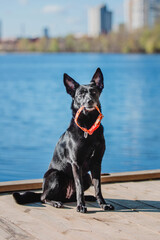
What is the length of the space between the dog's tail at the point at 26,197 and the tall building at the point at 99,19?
112693 mm

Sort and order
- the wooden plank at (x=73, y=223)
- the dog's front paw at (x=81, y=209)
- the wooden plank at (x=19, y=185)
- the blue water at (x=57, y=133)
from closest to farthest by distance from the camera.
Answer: the wooden plank at (x=73, y=223) < the dog's front paw at (x=81, y=209) < the wooden plank at (x=19, y=185) < the blue water at (x=57, y=133)

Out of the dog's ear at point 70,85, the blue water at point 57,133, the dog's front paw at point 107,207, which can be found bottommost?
the blue water at point 57,133

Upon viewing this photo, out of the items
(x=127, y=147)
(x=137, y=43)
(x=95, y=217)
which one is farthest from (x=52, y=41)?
(x=95, y=217)

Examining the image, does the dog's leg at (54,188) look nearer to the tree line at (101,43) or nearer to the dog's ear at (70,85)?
the dog's ear at (70,85)

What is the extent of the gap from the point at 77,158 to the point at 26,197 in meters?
0.53

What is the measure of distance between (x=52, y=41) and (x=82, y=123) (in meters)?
110

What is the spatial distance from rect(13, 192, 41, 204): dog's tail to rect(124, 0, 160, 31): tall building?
116 m

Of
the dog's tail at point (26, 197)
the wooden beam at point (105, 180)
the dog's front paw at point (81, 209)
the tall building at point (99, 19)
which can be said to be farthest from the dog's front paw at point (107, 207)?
the tall building at point (99, 19)

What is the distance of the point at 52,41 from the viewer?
364 feet

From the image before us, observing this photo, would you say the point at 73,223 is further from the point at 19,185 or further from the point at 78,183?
the point at 19,185

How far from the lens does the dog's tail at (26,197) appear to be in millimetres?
3396

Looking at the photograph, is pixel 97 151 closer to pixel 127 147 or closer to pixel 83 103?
pixel 83 103

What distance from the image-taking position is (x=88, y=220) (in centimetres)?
303

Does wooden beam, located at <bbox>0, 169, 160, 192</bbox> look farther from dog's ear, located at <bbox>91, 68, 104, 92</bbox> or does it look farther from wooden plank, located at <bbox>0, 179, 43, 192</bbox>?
dog's ear, located at <bbox>91, 68, 104, 92</bbox>
